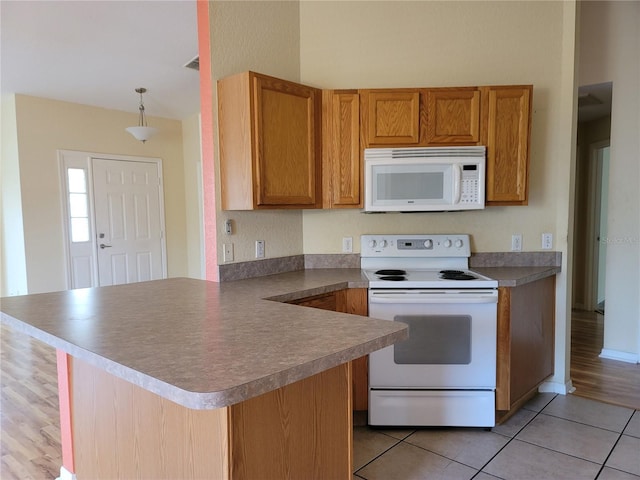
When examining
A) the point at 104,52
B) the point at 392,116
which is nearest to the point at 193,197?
the point at 104,52

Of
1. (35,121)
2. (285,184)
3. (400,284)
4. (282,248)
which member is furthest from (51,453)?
(35,121)

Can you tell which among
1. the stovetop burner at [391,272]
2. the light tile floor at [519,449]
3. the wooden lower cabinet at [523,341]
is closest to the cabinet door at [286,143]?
the stovetop burner at [391,272]

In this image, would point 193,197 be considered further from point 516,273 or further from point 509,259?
point 516,273

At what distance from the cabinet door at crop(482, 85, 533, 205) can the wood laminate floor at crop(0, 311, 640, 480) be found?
1.50m

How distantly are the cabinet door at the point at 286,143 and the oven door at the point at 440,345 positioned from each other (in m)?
0.84

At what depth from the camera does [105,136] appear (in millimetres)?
5453

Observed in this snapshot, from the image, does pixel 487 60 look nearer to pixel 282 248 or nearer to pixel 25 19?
pixel 282 248

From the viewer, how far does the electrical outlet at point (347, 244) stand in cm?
304

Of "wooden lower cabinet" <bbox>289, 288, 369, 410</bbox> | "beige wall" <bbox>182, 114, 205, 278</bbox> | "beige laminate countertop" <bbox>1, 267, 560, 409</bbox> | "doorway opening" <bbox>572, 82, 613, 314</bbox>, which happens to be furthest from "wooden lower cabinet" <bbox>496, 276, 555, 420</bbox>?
"beige wall" <bbox>182, 114, 205, 278</bbox>

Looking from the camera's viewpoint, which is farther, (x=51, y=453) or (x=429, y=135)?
(x=429, y=135)

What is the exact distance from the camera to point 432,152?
102 inches

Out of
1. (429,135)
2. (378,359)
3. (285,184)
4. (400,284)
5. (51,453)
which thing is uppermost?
(429,135)

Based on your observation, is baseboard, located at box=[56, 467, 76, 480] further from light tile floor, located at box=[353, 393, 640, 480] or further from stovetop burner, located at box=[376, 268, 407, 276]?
stovetop burner, located at box=[376, 268, 407, 276]

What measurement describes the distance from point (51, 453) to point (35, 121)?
3998mm
